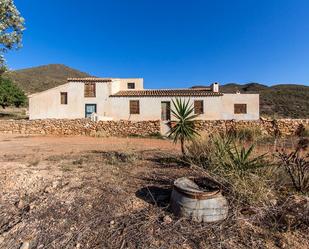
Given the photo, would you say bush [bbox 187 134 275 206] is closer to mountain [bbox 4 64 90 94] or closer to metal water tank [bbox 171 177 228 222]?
metal water tank [bbox 171 177 228 222]

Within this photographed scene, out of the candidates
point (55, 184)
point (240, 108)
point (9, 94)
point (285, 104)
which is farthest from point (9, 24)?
point (285, 104)

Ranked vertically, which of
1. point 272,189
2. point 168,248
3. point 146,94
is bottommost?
point 168,248

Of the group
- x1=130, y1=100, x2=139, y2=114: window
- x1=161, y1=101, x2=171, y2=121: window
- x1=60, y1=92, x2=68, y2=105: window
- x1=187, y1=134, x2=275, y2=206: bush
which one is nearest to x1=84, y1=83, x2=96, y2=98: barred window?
x1=60, y1=92, x2=68, y2=105: window

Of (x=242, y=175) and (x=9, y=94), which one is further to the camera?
(x=9, y=94)

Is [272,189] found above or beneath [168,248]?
above

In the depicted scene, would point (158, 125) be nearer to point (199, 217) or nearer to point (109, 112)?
point (109, 112)

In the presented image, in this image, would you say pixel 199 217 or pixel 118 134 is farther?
pixel 118 134

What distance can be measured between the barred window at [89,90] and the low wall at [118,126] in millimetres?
6168

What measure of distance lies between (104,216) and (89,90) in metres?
23.9

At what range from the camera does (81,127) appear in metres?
20.8

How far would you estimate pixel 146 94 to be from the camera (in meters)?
25.8

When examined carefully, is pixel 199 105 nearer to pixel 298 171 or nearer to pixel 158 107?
pixel 158 107

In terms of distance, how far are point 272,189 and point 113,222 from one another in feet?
8.34

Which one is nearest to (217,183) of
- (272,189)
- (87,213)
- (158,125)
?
(272,189)
